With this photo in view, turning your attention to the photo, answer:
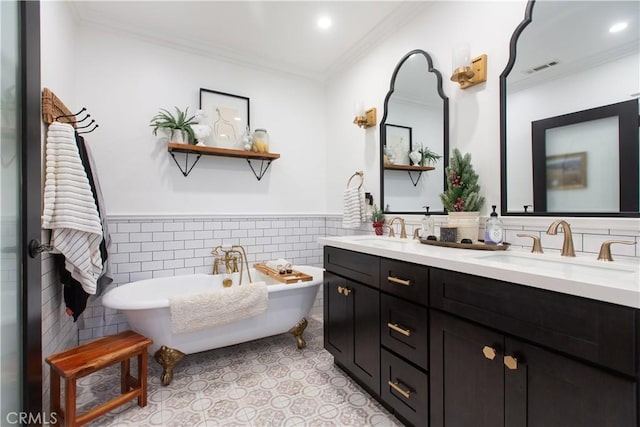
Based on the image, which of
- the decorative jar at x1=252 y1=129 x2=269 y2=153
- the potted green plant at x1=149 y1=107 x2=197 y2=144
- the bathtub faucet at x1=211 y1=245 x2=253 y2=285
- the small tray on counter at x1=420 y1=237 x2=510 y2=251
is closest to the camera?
the small tray on counter at x1=420 y1=237 x2=510 y2=251

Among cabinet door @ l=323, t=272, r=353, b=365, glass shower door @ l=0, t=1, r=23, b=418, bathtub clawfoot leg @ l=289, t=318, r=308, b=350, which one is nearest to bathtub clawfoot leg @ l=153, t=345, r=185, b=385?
glass shower door @ l=0, t=1, r=23, b=418

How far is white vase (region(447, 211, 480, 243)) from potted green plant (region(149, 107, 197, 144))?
232cm

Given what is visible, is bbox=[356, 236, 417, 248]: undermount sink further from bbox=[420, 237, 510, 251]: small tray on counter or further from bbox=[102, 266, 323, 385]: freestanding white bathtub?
bbox=[102, 266, 323, 385]: freestanding white bathtub

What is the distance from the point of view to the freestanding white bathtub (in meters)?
1.90

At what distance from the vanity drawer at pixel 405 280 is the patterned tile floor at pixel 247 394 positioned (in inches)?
29.7

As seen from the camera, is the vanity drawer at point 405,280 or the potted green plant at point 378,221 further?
the potted green plant at point 378,221

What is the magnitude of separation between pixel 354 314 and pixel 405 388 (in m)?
0.51

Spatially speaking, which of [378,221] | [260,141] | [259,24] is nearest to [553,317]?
[378,221]

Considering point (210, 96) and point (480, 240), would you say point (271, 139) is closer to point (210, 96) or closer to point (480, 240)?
point (210, 96)

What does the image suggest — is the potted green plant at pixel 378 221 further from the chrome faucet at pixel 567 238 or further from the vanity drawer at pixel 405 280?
the chrome faucet at pixel 567 238

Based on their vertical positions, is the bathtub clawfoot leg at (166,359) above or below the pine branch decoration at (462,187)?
below

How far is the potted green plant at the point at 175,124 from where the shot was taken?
2602mm

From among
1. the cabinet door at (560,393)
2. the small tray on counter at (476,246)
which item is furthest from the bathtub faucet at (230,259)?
the cabinet door at (560,393)

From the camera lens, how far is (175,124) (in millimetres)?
2598
